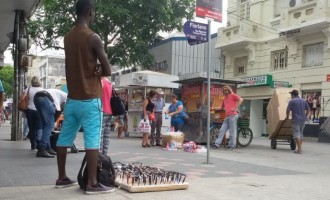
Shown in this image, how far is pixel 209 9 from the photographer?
8094mm

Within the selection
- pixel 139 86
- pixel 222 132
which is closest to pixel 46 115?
pixel 222 132

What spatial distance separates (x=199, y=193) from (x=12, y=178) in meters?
2.50

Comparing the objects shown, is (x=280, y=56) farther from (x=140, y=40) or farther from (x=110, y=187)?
(x=110, y=187)

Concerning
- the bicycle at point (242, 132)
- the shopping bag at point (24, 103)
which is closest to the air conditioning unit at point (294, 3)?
the bicycle at point (242, 132)

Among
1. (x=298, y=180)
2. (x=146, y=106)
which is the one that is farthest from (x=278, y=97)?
(x=298, y=180)

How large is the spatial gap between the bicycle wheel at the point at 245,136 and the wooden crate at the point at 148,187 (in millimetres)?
8686

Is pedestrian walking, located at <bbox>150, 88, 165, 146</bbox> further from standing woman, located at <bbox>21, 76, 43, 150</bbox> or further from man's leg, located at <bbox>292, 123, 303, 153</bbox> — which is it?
standing woman, located at <bbox>21, 76, 43, 150</bbox>

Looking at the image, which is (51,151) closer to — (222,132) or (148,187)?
(148,187)

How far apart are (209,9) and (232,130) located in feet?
16.1

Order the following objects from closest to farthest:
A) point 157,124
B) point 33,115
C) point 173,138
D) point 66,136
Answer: point 66,136 < point 33,115 < point 173,138 < point 157,124

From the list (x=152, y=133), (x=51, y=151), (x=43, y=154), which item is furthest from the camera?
(x=152, y=133)

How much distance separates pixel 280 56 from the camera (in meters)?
23.8

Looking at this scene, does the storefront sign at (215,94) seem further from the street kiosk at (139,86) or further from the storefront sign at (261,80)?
the storefront sign at (261,80)

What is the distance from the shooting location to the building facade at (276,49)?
20641mm
